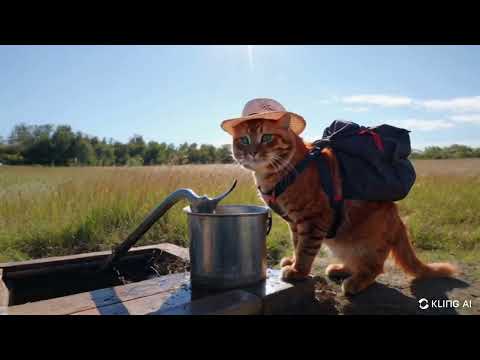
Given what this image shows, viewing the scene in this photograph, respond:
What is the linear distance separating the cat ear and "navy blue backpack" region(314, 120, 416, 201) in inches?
10.5

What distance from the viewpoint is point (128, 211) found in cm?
430

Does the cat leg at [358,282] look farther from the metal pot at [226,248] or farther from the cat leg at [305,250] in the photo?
the metal pot at [226,248]

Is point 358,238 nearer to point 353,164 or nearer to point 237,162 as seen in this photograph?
point 353,164

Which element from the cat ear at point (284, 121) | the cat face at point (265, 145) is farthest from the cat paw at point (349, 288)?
the cat ear at point (284, 121)

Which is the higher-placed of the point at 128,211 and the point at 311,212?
the point at 311,212

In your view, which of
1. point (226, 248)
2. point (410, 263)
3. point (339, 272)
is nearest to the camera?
point (226, 248)

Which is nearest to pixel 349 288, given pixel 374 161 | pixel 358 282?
pixel 358 282

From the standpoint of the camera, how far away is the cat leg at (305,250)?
2.14 metres

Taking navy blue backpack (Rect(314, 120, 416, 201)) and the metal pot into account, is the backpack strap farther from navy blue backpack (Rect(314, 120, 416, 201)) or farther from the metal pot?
the metal pot

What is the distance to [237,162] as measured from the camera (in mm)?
2326

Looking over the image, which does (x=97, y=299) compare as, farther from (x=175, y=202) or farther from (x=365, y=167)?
(x=365, y=167)

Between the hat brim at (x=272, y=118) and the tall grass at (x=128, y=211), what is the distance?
119cm

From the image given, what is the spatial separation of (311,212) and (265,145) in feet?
1.80
